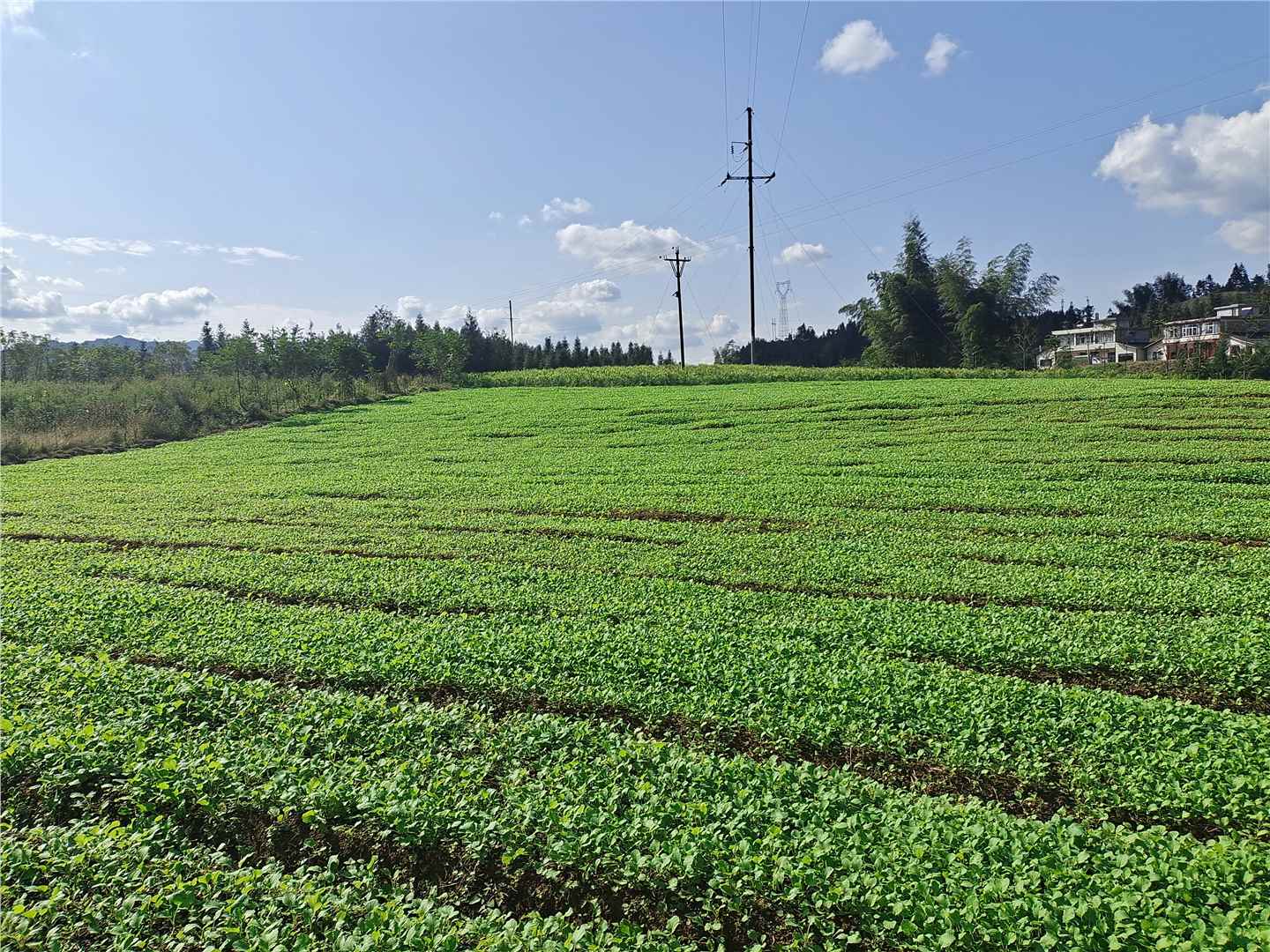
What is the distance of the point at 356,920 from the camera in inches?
198

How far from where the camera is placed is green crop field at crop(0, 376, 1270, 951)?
4.97 meters

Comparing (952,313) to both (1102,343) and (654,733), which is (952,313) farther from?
(654,733)

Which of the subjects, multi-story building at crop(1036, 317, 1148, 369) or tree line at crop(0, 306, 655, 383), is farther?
multi-story building at crop(1036, 317, 1148, 369)

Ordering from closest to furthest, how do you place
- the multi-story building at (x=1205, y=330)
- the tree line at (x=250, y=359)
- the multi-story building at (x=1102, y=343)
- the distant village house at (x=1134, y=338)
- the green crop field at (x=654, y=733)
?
the green crop field at (x=654, y=733), the tree line at (x=250, y=359), the multi-story building at (x=1205, y=330), the distant village house at (x=1134, y=338), the multi-story building at (x=1102, y=343)

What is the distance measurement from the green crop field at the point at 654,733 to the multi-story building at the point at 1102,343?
281ft

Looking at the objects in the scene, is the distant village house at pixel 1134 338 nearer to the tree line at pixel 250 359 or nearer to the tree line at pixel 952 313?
the tree line at pixel 952 313

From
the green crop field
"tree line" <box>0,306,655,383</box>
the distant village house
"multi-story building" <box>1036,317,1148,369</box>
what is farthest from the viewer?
"multi-story building" <box>1036,317,1148,369</box>

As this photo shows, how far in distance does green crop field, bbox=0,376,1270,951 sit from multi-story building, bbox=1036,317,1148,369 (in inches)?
3374

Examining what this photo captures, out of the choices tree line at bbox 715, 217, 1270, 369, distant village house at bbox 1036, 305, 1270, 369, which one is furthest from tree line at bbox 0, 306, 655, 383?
distant village house at bbox 1036, 305, 1270, 369

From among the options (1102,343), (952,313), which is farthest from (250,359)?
(1102,343)

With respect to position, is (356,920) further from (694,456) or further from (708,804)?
(694,456)

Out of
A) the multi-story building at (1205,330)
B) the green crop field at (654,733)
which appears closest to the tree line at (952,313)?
the multi-story building at (1205,330)

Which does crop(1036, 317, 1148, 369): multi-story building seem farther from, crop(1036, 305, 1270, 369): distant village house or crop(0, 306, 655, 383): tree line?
crop(0, 306, 655, 383): tree line

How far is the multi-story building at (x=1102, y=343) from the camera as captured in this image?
91562 mm
